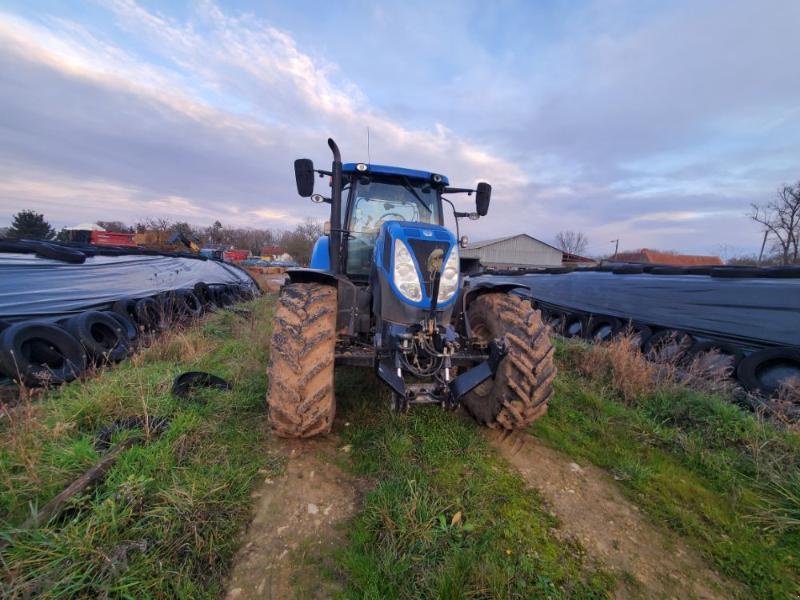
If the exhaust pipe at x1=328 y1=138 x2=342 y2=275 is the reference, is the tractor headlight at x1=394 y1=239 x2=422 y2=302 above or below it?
below

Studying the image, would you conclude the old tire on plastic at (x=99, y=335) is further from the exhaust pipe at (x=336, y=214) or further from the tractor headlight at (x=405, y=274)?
the tractor headlight at (x=405, y=274)

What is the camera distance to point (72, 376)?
416cm

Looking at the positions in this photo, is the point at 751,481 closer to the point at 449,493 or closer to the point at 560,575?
the point at 560,575

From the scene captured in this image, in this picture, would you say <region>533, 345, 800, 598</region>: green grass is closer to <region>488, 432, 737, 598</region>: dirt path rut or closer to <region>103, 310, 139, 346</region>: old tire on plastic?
<region>488, 432, 737, 598</region>: dirt path rut

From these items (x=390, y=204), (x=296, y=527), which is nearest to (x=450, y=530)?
(x=296, y=527)

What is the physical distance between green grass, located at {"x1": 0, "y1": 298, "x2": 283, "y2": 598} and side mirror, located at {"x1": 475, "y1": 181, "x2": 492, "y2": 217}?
3.18m

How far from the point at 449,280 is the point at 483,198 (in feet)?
5.84

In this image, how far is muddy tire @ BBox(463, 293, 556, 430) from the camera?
2885 mm

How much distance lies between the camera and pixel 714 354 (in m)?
5.00

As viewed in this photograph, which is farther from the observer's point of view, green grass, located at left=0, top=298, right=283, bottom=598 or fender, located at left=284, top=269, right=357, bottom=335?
fender, located at left=284, top=269, right=357, bottom=335

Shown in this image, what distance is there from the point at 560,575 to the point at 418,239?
2284 millimetres

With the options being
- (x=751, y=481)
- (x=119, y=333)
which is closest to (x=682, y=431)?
(x=751, y=481)

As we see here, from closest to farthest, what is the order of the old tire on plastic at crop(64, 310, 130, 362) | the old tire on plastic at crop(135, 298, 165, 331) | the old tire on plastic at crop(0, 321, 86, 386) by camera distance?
1. the old tire on plastic at crop(0, 321, 86, 386)
2. the old tire on plastic at crop(64, 310, 130, 362)
3. the old tire on plastic at crop(135, 298, 165, 331)

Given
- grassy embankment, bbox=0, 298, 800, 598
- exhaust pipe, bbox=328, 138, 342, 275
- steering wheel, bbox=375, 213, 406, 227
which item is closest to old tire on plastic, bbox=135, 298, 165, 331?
grassy embankment, bbox=0, 298, 800, 598
